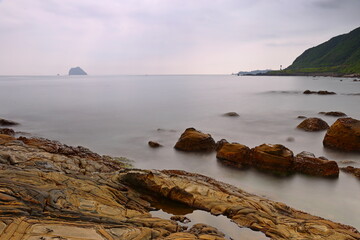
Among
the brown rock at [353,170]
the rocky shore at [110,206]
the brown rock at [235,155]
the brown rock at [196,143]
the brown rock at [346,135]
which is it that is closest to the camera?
the rocky shore at [110,206]

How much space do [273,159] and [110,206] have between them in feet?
41.8

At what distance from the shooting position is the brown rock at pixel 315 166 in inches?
707

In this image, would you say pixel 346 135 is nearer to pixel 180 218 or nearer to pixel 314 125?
pixel 314 125

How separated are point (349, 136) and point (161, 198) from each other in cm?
1846

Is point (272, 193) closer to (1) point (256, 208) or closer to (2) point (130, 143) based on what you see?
(1) point (256, 208)

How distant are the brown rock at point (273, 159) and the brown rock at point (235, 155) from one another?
496mm

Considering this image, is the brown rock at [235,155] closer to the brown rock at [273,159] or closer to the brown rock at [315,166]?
the brown rock at [273,159]

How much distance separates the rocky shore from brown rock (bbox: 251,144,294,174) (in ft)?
19.9

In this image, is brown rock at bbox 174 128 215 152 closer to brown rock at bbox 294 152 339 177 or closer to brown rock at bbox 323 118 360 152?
brown rock at bbox 294 152 339 177

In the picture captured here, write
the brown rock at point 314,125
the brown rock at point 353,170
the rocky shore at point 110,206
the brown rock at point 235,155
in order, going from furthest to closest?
the brown rock at point 314,125
the brown rock at point 235,155
the brown rock at point 353,170
the rocky shore at point 110,206

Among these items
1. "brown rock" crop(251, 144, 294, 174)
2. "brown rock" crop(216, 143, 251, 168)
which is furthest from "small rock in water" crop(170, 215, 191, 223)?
"brown rock" crop(251, 144, 294, 174)

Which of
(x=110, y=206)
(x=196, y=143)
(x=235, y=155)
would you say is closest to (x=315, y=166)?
(x=235, y=155)

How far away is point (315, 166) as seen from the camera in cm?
1833

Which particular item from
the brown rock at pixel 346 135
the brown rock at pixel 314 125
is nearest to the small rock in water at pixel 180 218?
the brown rock at pixel 346 135
